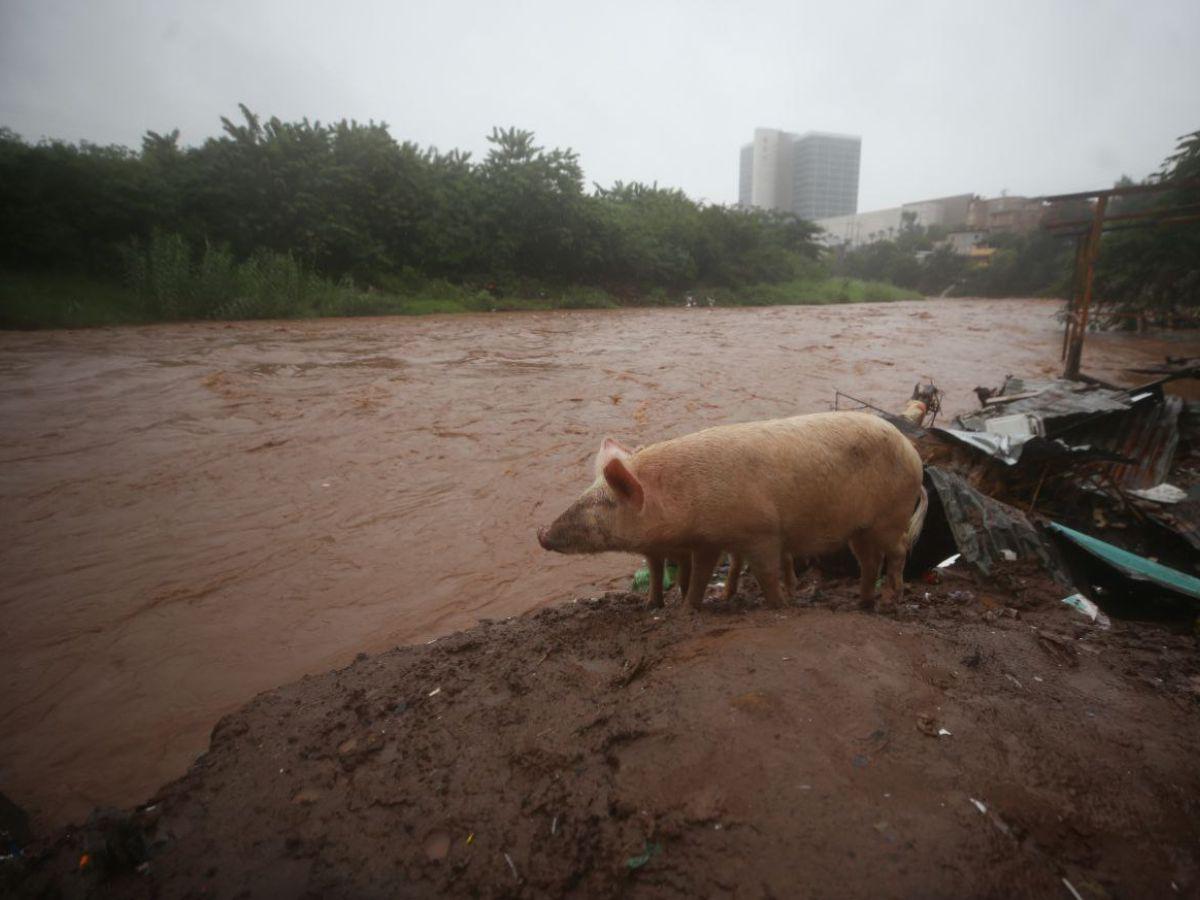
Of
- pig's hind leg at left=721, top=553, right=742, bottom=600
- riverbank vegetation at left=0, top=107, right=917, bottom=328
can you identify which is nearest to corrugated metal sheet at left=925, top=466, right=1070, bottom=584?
pig's hind leg at left=721, top=553, right=742, bottom=600

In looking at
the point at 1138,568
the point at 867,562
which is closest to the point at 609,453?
the point at 867,562

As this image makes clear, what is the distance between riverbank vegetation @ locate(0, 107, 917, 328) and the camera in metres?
17.4

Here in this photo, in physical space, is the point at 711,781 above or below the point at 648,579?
above

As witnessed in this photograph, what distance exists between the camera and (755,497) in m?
3.30

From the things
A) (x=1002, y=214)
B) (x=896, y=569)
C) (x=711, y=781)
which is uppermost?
(x=1002, y=214)

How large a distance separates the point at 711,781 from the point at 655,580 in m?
2.01

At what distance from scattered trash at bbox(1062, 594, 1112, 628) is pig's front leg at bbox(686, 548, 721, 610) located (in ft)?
7.32

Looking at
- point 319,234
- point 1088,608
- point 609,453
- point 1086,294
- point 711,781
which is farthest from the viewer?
point 319,234

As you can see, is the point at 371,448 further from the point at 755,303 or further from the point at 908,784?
the point at 755,303

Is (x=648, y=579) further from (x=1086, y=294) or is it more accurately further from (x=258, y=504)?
(x=1086, y=294)

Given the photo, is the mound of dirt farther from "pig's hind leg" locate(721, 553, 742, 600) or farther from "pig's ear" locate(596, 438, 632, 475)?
"pig's ear" locate(596, 438, 632, 475)

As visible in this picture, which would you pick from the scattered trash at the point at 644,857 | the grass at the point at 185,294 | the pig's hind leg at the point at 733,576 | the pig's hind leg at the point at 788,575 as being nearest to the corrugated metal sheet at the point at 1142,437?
the pig's hind leg at the point at 788,575

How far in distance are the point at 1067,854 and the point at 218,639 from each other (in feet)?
14.5

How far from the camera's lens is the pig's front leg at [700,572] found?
350 centimetres
